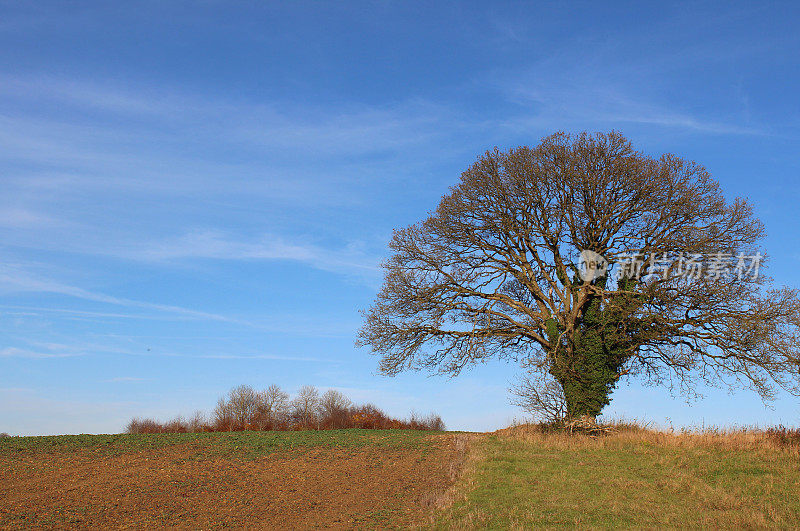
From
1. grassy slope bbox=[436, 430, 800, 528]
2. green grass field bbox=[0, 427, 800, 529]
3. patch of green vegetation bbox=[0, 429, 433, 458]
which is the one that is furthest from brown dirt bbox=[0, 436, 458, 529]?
grassy slope bbox=[436, 430, 800, 528]

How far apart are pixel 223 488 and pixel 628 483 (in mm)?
10387

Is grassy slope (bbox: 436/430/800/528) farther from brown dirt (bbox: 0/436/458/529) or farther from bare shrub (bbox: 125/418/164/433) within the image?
bare shrub (bbox: 125/418/164/433)

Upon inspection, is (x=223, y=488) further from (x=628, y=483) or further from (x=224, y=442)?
(x=628, y=483)

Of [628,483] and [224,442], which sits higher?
[224,442]

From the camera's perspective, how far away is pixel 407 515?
1351 centimetres

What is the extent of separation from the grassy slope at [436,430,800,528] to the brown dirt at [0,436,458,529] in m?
1.47

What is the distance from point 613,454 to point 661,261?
9.41 m

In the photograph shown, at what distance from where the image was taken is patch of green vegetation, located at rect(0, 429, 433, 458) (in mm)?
19828

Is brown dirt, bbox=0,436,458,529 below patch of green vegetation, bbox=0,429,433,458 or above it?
below

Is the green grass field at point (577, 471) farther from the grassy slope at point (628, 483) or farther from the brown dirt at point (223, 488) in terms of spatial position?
the brown dirt at point (223, 488)

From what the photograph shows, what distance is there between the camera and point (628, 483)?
15203mm

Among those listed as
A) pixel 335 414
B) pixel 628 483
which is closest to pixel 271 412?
pixel 335 414

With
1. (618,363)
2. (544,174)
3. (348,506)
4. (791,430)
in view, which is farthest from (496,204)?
(348,506)

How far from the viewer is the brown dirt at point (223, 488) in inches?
537
